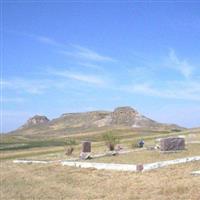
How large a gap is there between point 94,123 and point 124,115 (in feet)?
31.1

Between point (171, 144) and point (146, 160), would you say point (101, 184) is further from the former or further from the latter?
point (171, 144)

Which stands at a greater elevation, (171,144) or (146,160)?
(171,144)

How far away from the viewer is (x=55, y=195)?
22.6 metres

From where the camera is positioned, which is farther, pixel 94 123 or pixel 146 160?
pixel 94 123

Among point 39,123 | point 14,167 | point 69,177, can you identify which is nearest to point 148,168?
point 69,177

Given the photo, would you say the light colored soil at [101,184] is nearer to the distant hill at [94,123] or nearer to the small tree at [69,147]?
the small tree at [69,147]

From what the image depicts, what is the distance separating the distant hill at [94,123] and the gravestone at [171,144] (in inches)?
3088

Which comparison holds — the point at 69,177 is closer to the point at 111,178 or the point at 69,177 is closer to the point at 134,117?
the point at 111,178

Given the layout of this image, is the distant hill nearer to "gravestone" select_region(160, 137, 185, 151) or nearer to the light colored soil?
"gravestone" select_region(160, 137, 185, 151)

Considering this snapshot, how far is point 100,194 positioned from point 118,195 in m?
0.97

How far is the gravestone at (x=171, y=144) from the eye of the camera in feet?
112

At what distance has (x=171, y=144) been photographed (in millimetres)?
34406

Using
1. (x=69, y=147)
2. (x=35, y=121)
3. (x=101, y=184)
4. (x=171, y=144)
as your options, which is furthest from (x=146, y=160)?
(x=35, y=121)

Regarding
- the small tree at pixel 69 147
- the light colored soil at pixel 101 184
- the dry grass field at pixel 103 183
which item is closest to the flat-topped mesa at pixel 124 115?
the small tree at pixel 69 147
